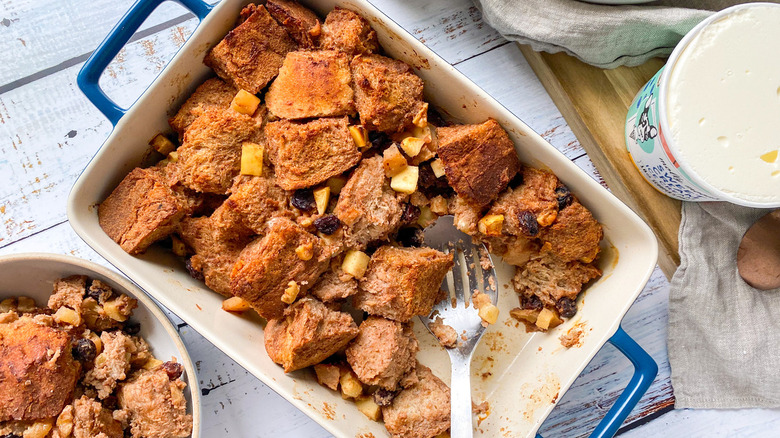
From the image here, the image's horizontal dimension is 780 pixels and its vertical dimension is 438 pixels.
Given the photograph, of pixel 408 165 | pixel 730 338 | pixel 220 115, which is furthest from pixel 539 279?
pixel 220 115

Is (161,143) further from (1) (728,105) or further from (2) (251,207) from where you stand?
(1) (728,105)

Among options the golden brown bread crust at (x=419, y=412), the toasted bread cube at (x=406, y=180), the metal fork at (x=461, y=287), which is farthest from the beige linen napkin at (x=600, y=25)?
the golden brown bread crust at (x=419, y=412)

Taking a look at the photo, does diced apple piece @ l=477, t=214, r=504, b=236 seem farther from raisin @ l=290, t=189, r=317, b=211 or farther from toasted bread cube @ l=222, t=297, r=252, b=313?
toasted bread cube @ l=222, t=297, r=252, b=313

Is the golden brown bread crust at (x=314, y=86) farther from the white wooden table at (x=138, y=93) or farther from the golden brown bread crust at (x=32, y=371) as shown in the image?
the golden brown bread crust at (x=32, y=371)

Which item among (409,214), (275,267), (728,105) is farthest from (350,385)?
(728,105)

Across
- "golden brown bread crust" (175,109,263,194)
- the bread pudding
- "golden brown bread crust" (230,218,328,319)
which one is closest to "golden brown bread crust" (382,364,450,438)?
the bread pudding

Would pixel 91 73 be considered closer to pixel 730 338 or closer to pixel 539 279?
pixel 539 279

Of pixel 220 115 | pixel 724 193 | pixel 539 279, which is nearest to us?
pixel 724 193
